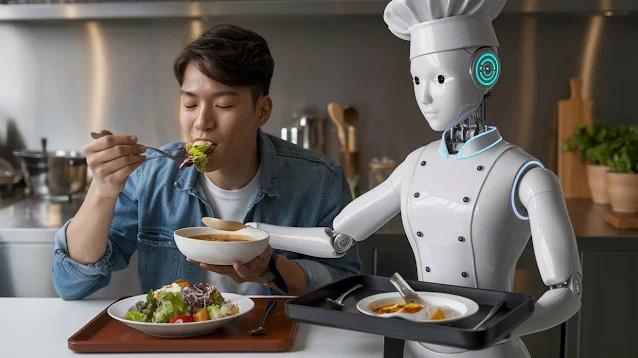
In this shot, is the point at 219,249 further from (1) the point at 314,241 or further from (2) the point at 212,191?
(2) the point at 212,191

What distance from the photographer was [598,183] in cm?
264

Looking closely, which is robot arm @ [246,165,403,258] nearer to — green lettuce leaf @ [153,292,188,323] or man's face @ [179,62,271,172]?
green lettuce leaf @ [153,292,188,323]

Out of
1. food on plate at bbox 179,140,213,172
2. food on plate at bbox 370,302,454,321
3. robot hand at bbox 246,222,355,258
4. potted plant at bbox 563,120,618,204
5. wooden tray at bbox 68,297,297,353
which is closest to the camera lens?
food on plate at bbox 370,302,454,321

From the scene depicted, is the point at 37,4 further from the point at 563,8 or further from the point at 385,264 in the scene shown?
the point at 563,8

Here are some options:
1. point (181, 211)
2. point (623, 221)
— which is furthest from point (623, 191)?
point (181, 211)

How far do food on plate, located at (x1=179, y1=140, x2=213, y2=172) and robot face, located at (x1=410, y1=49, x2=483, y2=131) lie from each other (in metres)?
0.59

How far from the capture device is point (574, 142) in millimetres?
2715

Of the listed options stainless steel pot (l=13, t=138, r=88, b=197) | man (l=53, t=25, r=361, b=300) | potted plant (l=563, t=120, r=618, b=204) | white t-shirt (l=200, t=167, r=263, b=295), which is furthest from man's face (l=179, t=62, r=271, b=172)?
potted plant (l=563, t=120, r=618, b=204)

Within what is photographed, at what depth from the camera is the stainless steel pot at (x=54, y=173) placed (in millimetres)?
2605

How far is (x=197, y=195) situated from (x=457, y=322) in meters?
0.92

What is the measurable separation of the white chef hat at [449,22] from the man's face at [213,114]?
0.60m

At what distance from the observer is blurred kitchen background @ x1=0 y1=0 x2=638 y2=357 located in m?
2.83

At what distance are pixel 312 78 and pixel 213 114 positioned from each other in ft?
4.43

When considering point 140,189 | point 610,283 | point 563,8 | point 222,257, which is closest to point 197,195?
point 140,189
